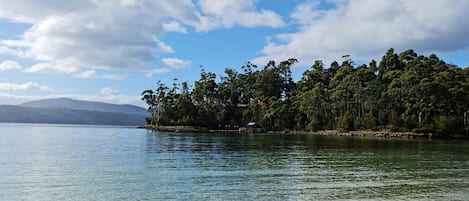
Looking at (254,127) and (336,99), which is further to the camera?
(254,127)

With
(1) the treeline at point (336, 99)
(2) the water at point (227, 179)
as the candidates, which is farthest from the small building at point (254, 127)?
(2) the water at point (227, 179)

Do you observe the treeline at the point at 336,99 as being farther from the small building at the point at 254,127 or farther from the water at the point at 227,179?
the water at the point at 227,179

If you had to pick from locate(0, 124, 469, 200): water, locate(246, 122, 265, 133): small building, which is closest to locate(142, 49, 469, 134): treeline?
locate(246, 122, 265, 133): small building

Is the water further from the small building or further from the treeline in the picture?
the small building

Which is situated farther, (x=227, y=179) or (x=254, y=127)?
(x=254, y=127)

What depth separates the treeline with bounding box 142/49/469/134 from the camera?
87.9 m

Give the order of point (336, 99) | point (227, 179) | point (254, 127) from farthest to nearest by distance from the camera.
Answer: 1. point (254, 127)
2. point (336, 99)
3. point (227, 179)

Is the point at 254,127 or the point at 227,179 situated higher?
the point at 254,127

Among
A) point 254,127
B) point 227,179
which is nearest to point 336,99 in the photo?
point 254,127

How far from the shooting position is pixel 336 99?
4370 inches

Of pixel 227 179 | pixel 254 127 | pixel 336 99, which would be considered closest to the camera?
pixel 227 179

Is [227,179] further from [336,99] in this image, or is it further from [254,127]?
[254,127]

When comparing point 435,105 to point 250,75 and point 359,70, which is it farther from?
point 250,75

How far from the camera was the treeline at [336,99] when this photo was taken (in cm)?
8794
